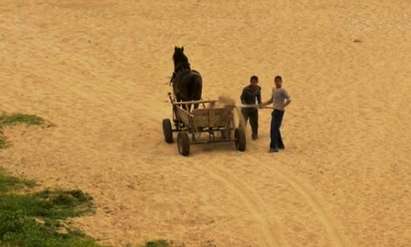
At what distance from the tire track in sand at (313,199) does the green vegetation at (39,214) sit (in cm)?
380

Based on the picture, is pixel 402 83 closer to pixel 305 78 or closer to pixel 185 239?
pixel 305 78

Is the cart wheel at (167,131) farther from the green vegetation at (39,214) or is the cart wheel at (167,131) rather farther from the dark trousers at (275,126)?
the green vegetation at (39,214)

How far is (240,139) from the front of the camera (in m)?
19.0

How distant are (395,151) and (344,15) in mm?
14343

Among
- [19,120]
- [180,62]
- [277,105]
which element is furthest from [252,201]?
[19,120]

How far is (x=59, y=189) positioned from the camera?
16188 mm

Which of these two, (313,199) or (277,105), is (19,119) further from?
(313,199)

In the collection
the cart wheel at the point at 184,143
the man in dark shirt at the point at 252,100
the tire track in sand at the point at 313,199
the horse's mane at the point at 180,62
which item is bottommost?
the tire track in sand at the point at 313,199

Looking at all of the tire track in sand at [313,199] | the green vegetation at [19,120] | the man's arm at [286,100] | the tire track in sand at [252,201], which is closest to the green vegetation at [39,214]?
the tire track in sand at [252,201]

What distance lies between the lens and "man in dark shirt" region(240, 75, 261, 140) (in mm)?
19938

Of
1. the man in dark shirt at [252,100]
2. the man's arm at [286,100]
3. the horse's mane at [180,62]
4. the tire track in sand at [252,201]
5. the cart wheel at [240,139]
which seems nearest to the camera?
the tire track in sand at [252,201]

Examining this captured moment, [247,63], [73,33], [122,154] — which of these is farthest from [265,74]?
[122,154]

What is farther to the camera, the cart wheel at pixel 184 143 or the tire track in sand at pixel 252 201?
the cart wheel at pixel 184 143

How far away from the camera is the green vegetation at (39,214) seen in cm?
1327
